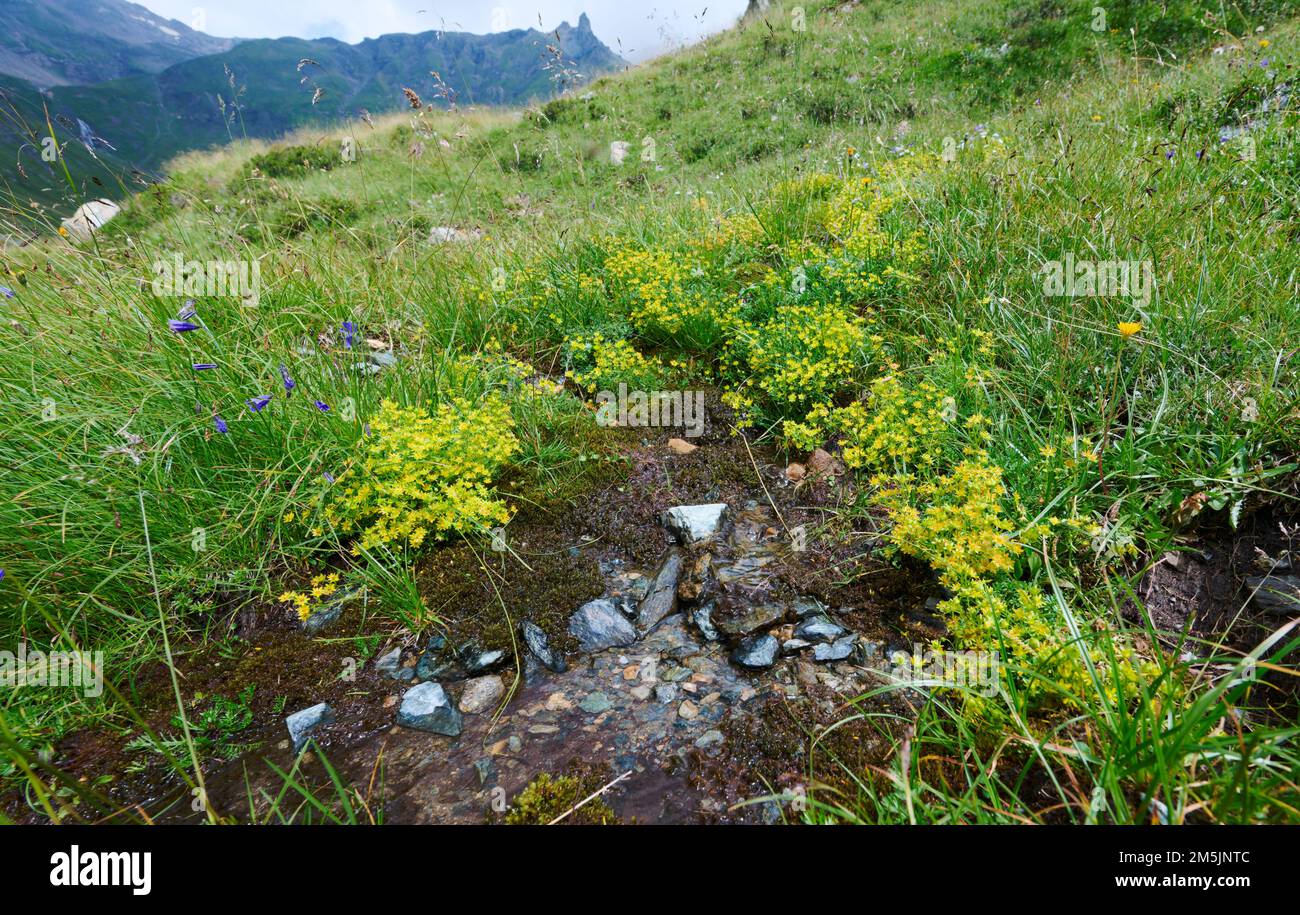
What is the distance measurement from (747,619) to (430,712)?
149cm

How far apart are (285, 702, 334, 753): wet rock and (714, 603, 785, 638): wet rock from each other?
1784 millimetres

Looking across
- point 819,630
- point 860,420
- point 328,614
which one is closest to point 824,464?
point 860,420

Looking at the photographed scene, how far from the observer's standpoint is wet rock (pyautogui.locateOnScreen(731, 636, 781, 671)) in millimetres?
2641

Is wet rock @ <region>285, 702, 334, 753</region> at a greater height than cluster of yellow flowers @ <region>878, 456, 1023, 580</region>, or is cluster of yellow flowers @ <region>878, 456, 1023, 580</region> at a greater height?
cluster of yellow flowers @ <region>878, 456, 1023, 580</region>

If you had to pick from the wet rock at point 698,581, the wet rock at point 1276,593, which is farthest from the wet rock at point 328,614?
the wet rock at point 1276,593

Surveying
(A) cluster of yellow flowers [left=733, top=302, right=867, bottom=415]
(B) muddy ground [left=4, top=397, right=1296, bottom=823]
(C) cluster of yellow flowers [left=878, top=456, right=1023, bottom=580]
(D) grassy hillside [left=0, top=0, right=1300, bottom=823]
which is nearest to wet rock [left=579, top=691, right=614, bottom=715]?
(B) muddy ground [left=4, top=397, right=1296, bottom=823]

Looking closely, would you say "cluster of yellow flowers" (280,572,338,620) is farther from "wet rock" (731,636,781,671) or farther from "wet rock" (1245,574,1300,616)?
"wet rock" (1245,574,1300,616)

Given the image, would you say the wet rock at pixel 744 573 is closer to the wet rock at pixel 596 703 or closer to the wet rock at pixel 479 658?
the wet rock at pixel 596 703

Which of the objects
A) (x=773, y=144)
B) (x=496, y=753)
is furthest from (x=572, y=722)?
(x=773, y=144)

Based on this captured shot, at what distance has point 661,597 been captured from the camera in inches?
121
